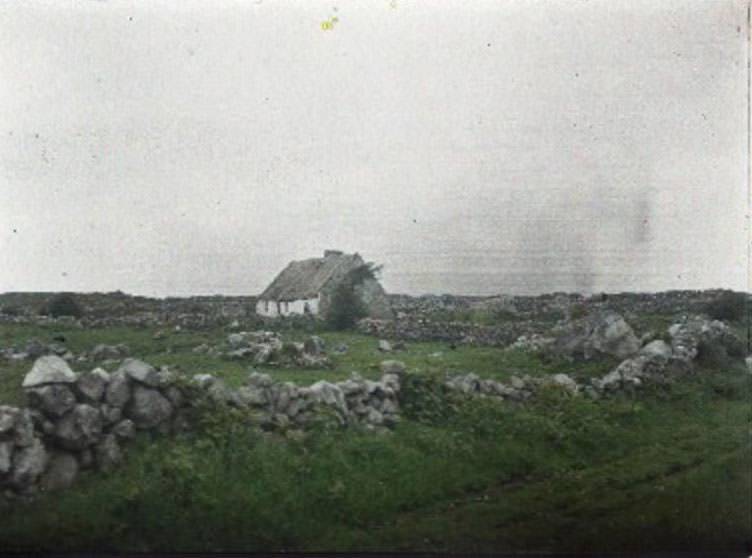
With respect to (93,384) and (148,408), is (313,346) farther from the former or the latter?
(93,384)

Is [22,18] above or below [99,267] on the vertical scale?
above

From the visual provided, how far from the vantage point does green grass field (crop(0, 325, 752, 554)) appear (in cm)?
875

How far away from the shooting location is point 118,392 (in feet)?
29.5

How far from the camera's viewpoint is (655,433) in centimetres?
1014

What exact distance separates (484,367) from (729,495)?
3859mm

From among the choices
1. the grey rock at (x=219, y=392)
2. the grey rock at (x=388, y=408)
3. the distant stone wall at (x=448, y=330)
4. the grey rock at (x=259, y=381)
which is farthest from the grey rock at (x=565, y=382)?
the grey rock at (x=219, y=392)

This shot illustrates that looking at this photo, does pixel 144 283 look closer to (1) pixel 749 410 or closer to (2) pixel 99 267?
(2) pixel 99 267

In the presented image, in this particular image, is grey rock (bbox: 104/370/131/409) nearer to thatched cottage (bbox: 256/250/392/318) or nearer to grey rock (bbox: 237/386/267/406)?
grey rock (bbox: 237/386/267/406)

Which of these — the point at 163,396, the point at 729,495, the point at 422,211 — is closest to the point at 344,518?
the point at 163,396

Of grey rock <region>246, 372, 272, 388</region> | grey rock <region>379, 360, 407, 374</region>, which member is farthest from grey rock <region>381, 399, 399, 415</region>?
grey rock <region>246, 372, 272, 388</region>

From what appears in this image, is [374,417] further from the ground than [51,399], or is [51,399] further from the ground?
[51,399]

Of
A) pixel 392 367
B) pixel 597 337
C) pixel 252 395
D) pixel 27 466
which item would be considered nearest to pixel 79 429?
pixel 27 466

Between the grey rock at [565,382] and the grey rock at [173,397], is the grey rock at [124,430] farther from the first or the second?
the grey rock at [565,382]

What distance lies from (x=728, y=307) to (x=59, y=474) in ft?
33.2
